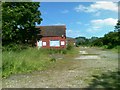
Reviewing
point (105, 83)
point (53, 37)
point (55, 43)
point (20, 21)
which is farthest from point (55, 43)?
point (105, 83)

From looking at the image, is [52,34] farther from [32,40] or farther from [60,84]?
[60,84]

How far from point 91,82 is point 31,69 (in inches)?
213

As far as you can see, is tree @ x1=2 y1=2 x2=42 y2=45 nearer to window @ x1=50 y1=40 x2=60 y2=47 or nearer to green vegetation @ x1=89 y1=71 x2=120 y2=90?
green vegetation @ x1=89 y1=71 x2=120 y2=90

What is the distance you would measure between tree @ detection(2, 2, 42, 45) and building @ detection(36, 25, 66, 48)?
2232 cm

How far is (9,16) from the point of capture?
2517 cm

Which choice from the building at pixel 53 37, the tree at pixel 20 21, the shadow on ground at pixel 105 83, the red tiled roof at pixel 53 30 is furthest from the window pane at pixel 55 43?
the shadow on ground at pixel 105 83

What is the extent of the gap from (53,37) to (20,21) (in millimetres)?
29369

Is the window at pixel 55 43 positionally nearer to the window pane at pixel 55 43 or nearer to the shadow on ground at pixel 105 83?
the window pane at pixel 55 43

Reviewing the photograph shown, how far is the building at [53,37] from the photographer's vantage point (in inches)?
2375

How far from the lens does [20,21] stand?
105ft

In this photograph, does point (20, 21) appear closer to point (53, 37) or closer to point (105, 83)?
point (105, 83)

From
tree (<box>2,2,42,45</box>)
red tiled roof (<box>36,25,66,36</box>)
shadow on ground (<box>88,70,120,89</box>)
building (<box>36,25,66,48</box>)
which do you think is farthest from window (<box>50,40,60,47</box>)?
shadow on ground (<box>88,70,120,89</box>)

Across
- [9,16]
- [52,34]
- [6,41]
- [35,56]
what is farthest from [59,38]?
[35,56]

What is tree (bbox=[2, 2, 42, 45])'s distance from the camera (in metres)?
26.4
